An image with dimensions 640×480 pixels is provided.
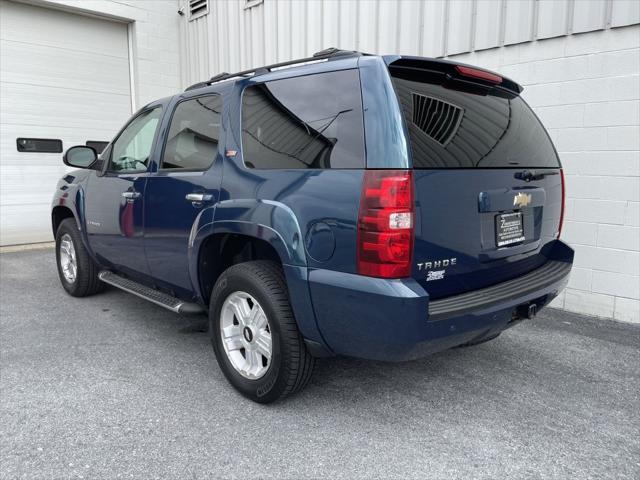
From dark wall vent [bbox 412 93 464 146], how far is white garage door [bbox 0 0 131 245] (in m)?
7.65

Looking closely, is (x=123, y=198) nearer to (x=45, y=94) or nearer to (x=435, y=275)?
(x=435, y=275)

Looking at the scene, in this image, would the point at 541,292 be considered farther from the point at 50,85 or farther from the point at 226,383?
the point at 50,85

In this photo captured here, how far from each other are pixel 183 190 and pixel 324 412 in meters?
1.67

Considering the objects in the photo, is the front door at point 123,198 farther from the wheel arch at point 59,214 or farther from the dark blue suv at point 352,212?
the wheel arch at point 59,214

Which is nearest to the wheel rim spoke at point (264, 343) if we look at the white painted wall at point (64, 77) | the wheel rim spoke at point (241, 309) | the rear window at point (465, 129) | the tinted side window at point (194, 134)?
the wheel rim spoke at point (241, 309)

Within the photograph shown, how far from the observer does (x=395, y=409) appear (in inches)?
112

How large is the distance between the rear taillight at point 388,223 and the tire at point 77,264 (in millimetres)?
3550

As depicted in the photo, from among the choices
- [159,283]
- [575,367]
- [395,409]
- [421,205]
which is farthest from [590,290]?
[159,283]

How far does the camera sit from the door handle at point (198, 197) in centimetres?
304

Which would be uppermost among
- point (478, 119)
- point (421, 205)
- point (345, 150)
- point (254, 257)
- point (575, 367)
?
point (478, 119)

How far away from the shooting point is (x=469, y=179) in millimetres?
2418

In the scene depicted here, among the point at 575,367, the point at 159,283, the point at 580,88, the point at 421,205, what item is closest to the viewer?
the point at 421,205

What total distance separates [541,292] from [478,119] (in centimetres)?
102

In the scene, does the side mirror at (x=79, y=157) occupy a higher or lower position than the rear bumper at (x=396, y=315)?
higher
